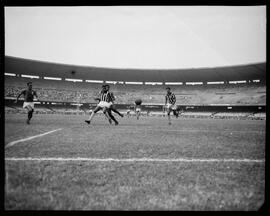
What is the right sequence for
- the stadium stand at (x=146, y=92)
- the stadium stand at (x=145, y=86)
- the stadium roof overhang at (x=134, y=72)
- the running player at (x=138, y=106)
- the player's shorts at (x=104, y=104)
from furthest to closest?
the stadium stand at (x=146, y=92) < the stadium roof overhang at (x=134, y=72) < the stadium stand at (x=145, y=86) < the running player at (x=138, y=106) < the player's shorts at (x=104, y=104)

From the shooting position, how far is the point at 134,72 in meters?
42.8

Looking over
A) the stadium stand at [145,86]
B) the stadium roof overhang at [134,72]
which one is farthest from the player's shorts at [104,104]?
the stadium roof overhang at [134,72]

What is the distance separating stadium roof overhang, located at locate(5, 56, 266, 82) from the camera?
3600cm

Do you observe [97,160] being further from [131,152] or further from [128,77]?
[128,77]

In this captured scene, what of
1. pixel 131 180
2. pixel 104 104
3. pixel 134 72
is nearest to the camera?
pixel 131 180

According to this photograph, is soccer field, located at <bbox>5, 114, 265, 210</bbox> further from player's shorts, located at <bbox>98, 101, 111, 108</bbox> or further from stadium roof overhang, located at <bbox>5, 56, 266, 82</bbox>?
stadium roof overhang, located at <bbox>5, 56, 266, 82</bbox>

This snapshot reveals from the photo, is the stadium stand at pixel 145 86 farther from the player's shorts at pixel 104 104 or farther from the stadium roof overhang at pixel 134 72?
the player's shorts at pixel 104 104

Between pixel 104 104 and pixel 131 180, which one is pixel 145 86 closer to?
pixel 104 104

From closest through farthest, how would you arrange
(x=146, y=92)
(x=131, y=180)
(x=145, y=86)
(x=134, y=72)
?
(x=131, y=180) → (x=134, y=72) → (x=146, y=92) → (x=145, y=86)

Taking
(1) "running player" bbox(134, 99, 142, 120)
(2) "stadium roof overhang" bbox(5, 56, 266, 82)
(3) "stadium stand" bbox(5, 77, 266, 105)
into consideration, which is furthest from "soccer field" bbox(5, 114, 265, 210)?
(2) "stadium roof overhang" bbox(5, 56, 266, 82)

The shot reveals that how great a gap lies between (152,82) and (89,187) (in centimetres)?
4414

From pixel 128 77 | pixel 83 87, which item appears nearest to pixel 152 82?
pixel 128 77

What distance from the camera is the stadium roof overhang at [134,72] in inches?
1417

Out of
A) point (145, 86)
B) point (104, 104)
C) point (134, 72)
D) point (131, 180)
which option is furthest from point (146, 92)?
point (131, 180)
